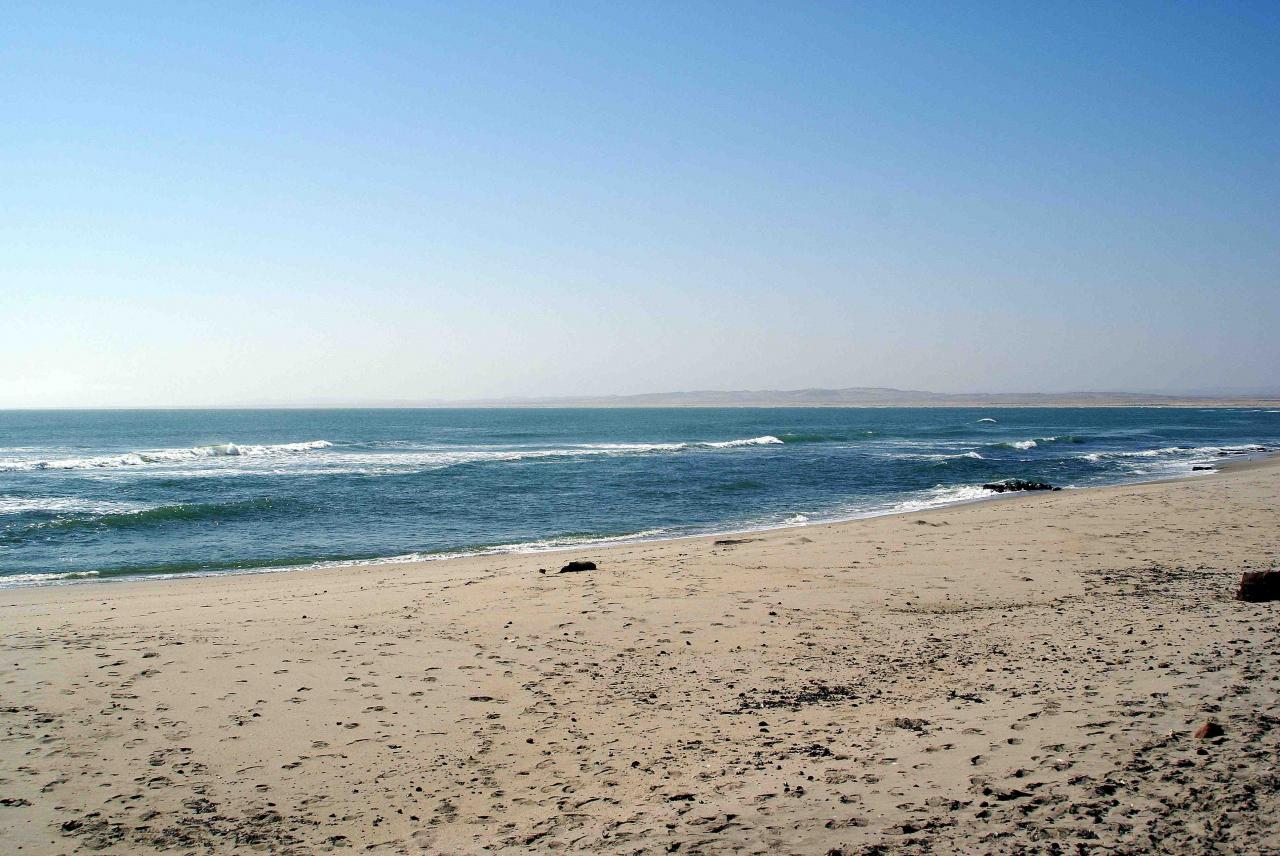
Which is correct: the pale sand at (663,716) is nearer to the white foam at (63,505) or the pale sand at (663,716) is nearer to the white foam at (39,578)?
the white foam at (39,578)

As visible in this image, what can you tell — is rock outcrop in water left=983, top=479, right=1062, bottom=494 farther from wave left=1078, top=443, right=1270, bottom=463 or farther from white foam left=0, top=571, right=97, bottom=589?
white foam left=0, top=571, right=97, bottom=589

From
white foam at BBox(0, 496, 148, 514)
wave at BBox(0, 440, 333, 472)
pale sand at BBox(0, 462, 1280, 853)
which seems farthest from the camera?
wave at BBox(0, 440, 333, 472)

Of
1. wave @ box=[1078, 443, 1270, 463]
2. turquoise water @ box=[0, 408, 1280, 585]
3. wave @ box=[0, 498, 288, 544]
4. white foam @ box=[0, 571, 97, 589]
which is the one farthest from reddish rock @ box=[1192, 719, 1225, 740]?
wave @ box=[1078, 443, 1270, 463]

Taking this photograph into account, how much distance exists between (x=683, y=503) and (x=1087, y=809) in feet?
73.1

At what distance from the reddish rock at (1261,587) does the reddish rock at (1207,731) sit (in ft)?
17.0

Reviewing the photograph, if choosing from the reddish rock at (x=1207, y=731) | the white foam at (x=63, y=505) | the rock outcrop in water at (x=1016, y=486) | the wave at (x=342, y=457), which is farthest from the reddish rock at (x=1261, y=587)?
the wave at (x=342, y=457)

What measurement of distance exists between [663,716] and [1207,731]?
4009 millimetres

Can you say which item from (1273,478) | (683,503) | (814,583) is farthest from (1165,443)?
(814,583)

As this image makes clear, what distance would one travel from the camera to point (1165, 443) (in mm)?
56531

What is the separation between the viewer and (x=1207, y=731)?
539 centimetres

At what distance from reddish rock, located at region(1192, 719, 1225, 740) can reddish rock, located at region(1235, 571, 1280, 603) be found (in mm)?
5178

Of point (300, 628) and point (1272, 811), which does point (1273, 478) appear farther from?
point (300, 628)

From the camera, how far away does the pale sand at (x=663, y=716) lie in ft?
15.6

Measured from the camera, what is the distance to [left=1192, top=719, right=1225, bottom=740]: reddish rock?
5.36 m
